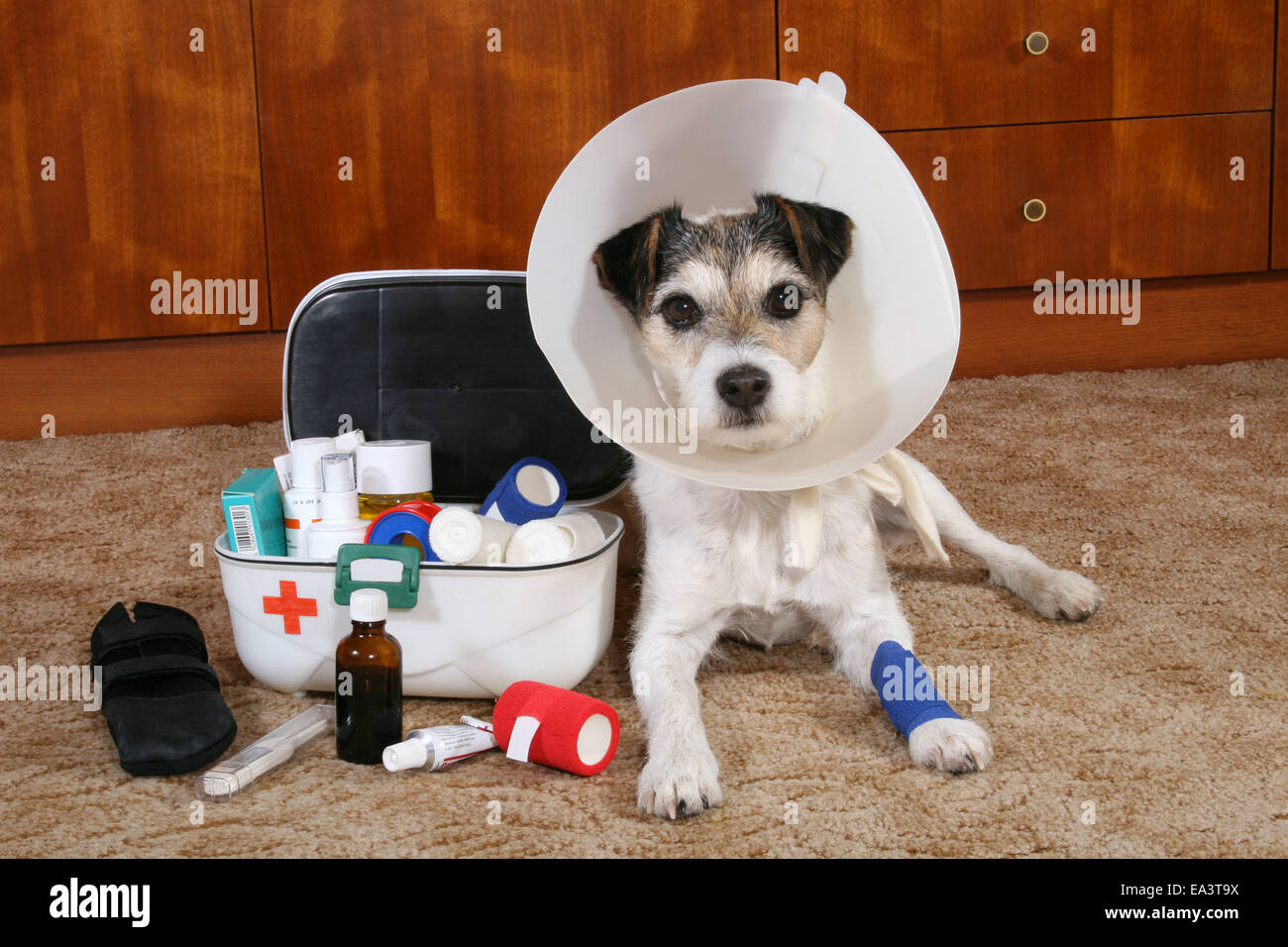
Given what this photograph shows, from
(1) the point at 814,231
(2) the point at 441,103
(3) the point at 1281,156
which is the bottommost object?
(1) the point at 814,231

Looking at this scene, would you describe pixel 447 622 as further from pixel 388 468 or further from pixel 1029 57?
pixel 1029 57

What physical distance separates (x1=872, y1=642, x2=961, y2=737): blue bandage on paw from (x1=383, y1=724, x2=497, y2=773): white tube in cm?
54

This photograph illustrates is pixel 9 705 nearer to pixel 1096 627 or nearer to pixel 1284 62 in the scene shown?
pixel 1096 627

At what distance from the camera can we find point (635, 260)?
1.54 m

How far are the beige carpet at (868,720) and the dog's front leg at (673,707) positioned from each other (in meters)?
0.03

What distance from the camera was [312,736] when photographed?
1424 mm

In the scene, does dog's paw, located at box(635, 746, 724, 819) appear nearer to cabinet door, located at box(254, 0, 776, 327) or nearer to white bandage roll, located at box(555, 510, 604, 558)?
white bandage roll, located at box(555, 510, 604, 558)

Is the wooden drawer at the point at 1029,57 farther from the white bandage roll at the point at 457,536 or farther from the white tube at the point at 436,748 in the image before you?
the white tube at the point at 436,748

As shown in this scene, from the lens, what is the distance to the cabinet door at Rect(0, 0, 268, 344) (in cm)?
279

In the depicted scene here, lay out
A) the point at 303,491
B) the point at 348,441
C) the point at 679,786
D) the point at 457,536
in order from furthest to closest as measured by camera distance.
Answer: the point at 348,441 → the point at 303,491 → the point at 457,536 → the point at 679,786

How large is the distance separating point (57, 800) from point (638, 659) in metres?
0.77

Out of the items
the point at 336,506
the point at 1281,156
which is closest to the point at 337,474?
the point at 336,506

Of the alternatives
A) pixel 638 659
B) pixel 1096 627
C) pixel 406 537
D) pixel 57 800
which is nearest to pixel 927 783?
pixel 638 659

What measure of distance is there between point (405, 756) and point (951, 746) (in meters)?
0.68
